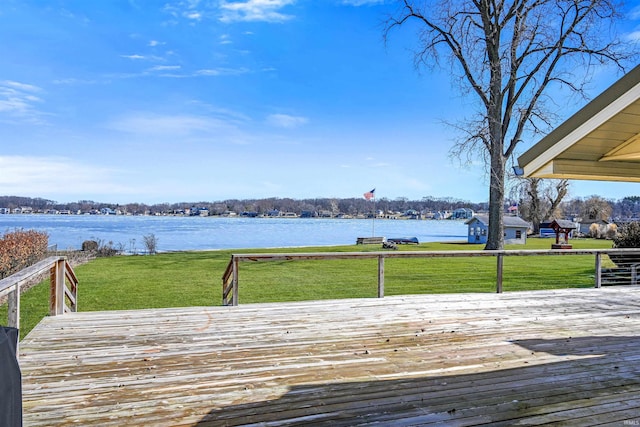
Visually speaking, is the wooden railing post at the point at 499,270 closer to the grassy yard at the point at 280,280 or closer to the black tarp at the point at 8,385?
the grassy yard at the point at 280,280

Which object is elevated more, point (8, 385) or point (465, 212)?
point (465, 212)

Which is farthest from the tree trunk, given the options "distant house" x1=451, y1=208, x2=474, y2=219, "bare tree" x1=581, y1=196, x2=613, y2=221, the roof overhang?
"bare tree" x1=581, y1=196, x2=613, y2=221

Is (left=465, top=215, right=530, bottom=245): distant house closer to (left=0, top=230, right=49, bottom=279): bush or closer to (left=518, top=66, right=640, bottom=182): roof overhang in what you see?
(left=0, top=230, right=49, bottom=279): bush

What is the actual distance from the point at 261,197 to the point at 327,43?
36717 mm

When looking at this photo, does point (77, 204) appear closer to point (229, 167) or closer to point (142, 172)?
point (142, 172)

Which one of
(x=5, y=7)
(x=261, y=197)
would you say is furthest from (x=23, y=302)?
(x=261, y=197)

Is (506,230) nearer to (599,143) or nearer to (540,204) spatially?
(540,204)

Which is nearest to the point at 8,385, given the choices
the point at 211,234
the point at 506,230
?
the point at 506,230

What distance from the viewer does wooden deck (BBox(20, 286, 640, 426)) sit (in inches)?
115

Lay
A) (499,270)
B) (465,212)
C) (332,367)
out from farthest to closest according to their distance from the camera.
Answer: (465,212) < (499,270) < (332,367)

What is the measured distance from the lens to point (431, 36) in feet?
52.5

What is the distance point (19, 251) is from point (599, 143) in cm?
1453

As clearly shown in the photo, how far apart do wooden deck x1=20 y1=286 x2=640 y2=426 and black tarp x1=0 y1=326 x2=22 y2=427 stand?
1435mm

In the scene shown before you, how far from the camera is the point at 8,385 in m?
1.45
